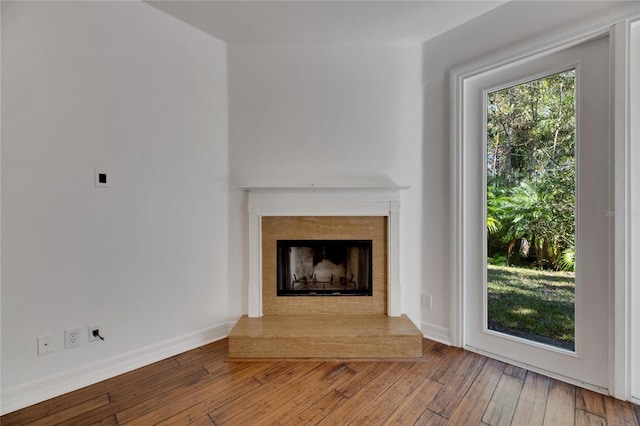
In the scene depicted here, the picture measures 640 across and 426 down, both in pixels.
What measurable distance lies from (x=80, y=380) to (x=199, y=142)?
1.76 m

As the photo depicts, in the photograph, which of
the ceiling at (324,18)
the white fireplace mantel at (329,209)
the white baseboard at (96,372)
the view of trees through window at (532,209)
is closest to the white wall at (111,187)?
the white baseboard at (96,372)

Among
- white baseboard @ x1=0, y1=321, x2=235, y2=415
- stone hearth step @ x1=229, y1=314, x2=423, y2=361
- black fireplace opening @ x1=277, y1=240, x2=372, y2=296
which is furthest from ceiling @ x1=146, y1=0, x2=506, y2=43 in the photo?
white baseboard @ x1=0, y1=321, x2=235, y2=415

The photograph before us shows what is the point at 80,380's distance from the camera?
5.38ft

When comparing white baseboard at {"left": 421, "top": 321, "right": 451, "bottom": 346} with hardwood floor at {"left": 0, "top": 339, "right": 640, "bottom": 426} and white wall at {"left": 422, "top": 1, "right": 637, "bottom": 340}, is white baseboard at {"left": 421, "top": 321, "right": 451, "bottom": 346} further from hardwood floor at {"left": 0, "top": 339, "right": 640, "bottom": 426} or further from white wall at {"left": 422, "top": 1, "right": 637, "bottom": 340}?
hardwood floor at {"left": 0, "top": 339, "right": 640, "bottom": 426}

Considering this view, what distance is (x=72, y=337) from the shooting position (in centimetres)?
162

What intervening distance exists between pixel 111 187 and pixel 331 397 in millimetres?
1906

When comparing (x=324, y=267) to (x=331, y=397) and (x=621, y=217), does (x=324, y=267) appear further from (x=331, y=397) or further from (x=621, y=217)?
(x=621, y=217)

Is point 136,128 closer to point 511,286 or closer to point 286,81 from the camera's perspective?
point 286,81

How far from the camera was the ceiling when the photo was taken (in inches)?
74.4

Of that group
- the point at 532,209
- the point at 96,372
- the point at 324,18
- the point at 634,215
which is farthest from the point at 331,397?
the point at 324,18

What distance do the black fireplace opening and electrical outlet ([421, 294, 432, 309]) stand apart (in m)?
0.46

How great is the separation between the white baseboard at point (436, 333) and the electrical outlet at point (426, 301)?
0.48 ft

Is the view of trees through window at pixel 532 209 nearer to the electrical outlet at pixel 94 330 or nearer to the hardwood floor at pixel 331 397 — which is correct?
the hardwood floor at pixel 331 397

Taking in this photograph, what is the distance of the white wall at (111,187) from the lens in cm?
147
